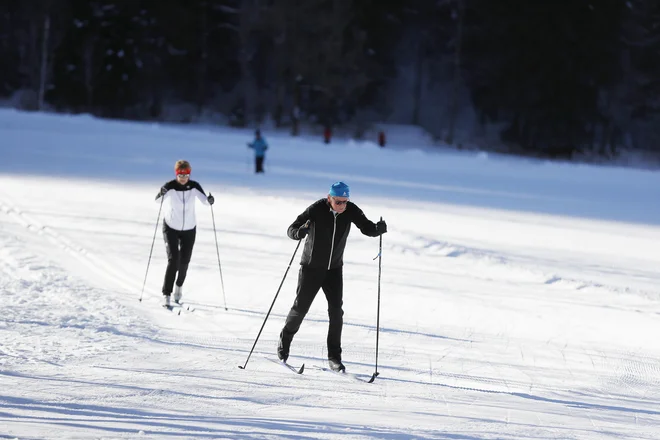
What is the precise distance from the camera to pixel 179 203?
9078mm

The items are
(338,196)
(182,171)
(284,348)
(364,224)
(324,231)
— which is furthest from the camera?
(182,171)

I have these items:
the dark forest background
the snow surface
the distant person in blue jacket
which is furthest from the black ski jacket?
the dark forest background

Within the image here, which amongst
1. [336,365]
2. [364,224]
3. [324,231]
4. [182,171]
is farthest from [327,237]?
[182,171]

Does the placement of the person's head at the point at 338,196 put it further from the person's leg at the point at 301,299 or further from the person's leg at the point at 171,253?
the person's leg at the point at 171,253

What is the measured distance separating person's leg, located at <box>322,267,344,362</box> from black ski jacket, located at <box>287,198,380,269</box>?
11 cm

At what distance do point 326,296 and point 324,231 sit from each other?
525 mm

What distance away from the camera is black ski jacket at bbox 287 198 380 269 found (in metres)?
6.64

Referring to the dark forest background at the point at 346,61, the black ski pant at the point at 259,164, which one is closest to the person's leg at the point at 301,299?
the black ski pant at the point at 259,164

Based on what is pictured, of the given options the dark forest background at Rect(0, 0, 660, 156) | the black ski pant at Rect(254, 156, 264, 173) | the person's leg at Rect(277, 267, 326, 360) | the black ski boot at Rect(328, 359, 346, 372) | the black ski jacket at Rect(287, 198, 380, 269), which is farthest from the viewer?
the dark forest background at Rect(0, 0, 660, 156)

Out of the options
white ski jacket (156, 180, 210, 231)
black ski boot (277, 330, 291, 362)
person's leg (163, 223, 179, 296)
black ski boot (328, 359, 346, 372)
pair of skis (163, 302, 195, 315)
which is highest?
white ski jacket (156, 180, 210, 231)

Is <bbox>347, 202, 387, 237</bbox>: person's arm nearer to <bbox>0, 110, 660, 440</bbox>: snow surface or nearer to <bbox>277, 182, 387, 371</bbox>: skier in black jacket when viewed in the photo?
<bbox>277, 182, 387, 371</bbox>: skier in black jacket

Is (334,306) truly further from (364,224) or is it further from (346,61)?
(346,61)

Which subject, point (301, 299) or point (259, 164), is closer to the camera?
point (301, 299)

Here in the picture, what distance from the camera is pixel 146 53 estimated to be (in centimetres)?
5125
